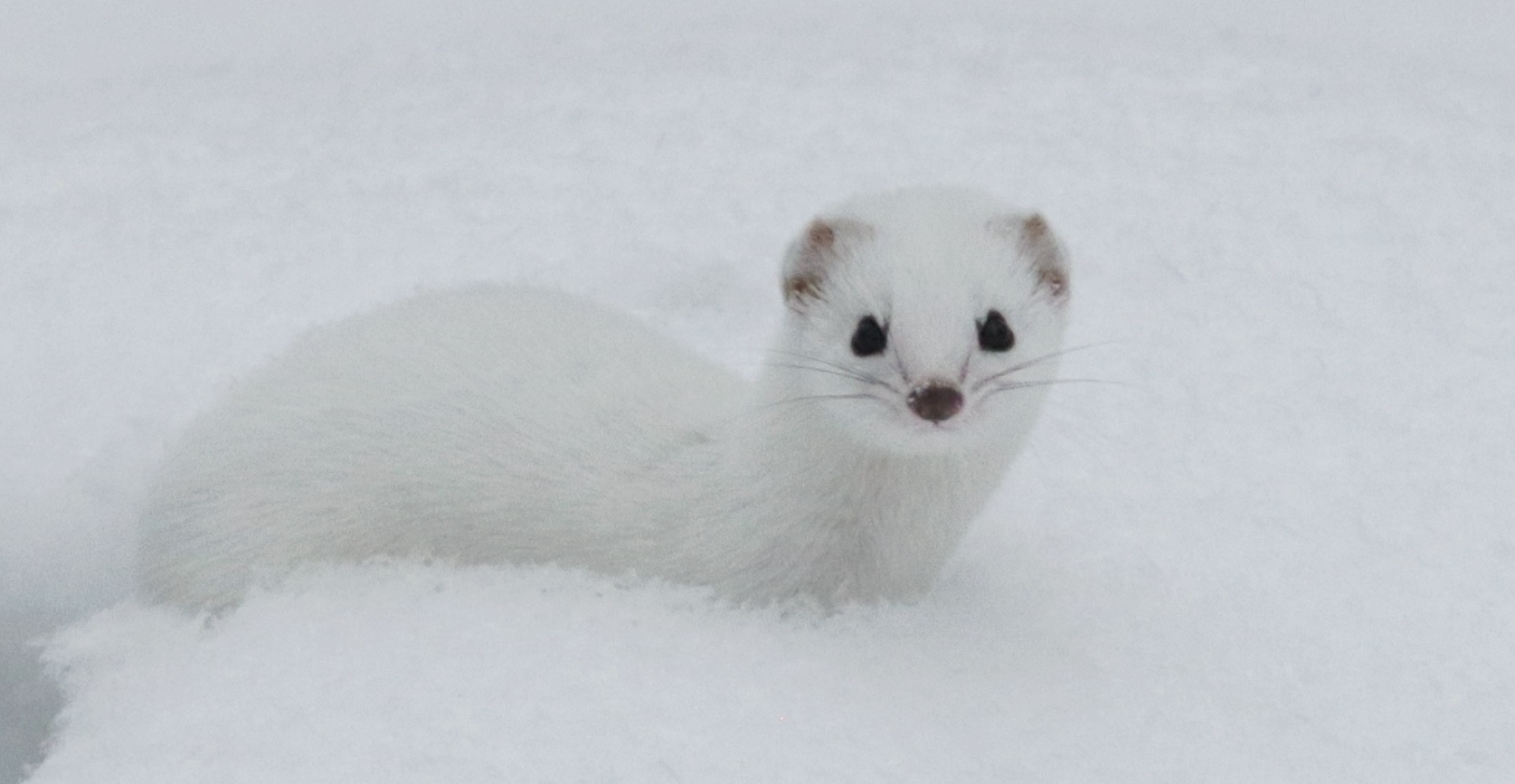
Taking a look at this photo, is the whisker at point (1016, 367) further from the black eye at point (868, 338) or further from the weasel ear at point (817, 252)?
the weasel ear at point (817, 252)

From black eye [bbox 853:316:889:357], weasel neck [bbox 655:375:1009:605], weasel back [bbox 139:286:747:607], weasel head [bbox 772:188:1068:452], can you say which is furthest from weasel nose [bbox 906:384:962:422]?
weasel back [bbox 139:286:747:607]

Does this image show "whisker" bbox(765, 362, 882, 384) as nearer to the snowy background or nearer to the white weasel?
the white weasel

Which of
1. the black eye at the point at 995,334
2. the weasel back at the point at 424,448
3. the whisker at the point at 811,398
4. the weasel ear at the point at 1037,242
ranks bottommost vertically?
the weasel back at the point at 424,448

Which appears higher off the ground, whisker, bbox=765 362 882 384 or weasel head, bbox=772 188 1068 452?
weasel head, bbox=772 188 1068 452

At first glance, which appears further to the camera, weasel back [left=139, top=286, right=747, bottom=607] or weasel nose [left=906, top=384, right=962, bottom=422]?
weasel back [left=139, top=286, right=747, bottom=607]

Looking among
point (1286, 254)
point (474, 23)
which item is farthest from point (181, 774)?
point (474, 23)

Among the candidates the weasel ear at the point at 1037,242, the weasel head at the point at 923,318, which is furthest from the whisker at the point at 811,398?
the weasel ear at the point at 1037,242

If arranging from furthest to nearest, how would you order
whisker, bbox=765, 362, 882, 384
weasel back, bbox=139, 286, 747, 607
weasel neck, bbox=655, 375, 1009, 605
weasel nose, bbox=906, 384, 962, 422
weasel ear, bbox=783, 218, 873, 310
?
weasel back, bbox=139, 286, 747, 607
weasel neck, bbox=655, 375, 1009, 605
weasel ear, bbox=783, 218, 873, 310
whisker, bbox=765, 362, 882, 384
weasel nose, bbox=906, 384, 962, 422

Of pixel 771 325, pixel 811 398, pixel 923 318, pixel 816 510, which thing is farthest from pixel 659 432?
pixel 771 325
